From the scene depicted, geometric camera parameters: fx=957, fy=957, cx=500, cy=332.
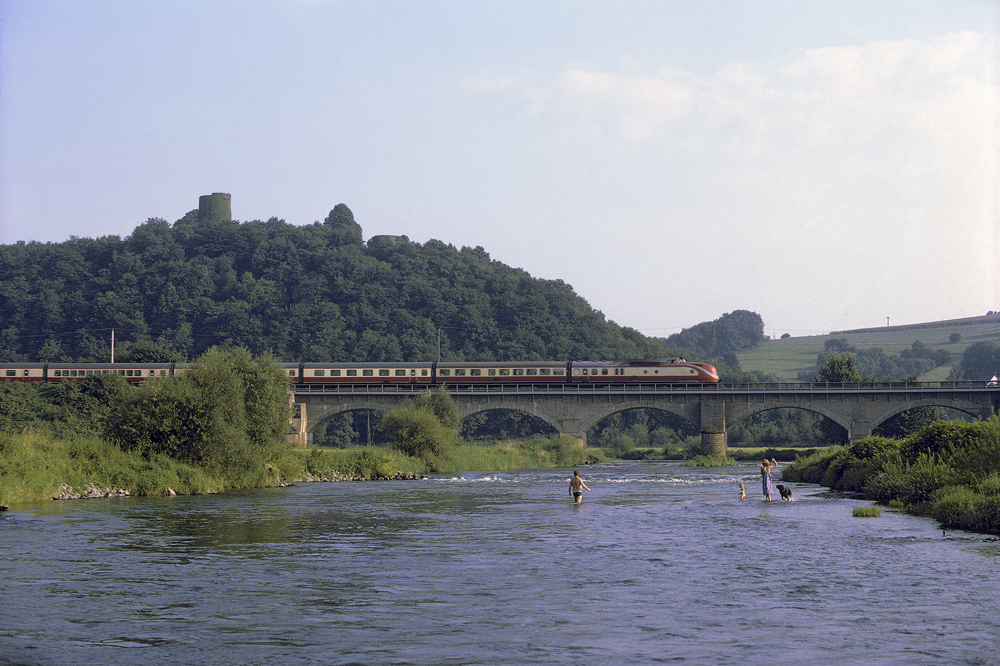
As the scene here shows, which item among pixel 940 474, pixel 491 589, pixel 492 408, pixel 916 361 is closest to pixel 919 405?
pixel 492 408

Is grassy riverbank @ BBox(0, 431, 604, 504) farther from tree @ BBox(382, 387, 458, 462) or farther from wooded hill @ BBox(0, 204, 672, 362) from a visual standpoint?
wooded hill @ BBox(0, 204, 672, 362)

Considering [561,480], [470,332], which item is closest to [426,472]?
[561,480]

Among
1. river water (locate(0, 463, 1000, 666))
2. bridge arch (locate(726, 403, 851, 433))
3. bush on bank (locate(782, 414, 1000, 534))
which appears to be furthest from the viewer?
bridge arch (locate(726, 403, 851, 433))

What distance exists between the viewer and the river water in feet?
36.7

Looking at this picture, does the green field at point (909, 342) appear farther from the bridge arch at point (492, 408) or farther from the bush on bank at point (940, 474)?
the bush on bank at point (940, 474)

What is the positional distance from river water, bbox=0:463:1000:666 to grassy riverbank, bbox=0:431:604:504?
3.33 meters

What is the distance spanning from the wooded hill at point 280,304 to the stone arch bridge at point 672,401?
A: 43.2 metres

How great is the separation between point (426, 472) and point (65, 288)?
9481cm

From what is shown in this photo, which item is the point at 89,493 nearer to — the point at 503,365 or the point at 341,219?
the point at 503,365

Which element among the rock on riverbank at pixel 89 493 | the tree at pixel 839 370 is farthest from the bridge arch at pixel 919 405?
the rock on riverbank at pixel 89 493

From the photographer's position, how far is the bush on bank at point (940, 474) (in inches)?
901

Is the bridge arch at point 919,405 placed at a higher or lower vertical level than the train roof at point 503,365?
lower

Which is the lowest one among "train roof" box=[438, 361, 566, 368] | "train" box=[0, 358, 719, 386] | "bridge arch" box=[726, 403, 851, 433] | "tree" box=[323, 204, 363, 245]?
"bridge arch" box=[726, 403, 851, 433]

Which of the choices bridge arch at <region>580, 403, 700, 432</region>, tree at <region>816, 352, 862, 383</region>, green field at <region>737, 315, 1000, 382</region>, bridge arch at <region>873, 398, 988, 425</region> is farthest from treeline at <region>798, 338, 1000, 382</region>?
bridge arch at <region>580, 403, 700, 432</region>
